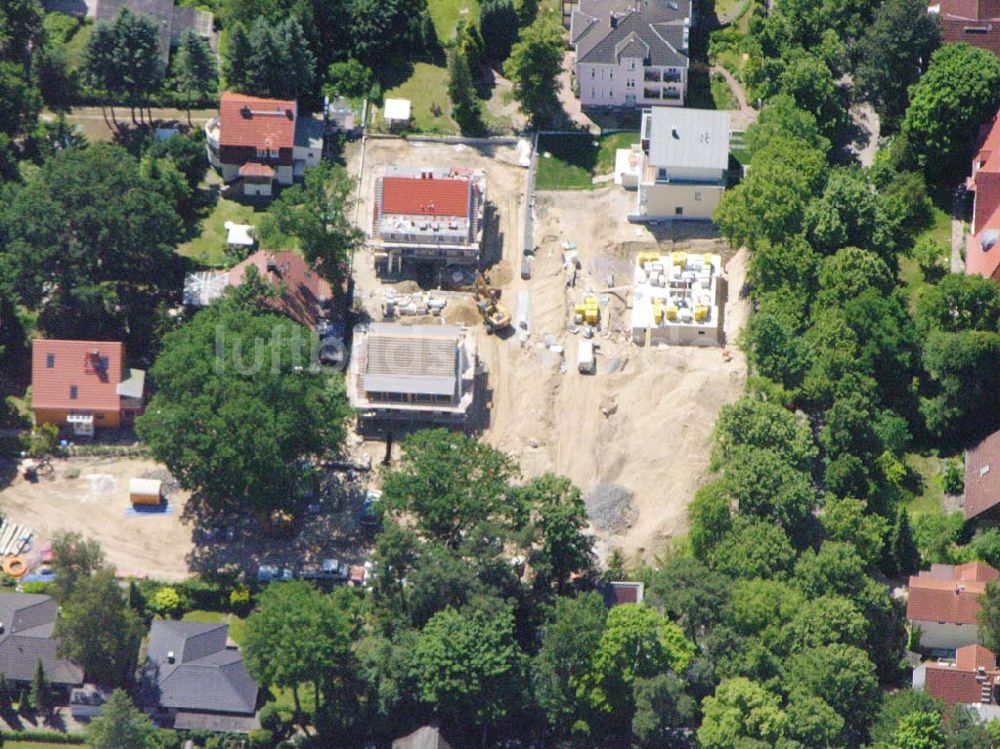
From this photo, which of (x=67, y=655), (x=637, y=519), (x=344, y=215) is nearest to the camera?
(x=67, y=655)

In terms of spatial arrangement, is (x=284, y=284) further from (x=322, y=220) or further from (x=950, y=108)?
(x=950, y=108)

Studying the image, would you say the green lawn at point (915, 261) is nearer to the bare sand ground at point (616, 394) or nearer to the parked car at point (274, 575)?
the bare sand ground at point (616, 394)

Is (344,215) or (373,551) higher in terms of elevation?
(344,215)

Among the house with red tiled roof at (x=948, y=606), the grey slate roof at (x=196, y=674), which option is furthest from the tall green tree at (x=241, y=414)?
the house with red tiled roof at (x=948, y=606)

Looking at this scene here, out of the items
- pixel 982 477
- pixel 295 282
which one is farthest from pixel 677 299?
pixel 295 282

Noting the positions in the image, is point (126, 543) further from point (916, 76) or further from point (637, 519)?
point (916, 76)

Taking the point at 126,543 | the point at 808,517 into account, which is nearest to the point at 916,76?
the point at 808,517
